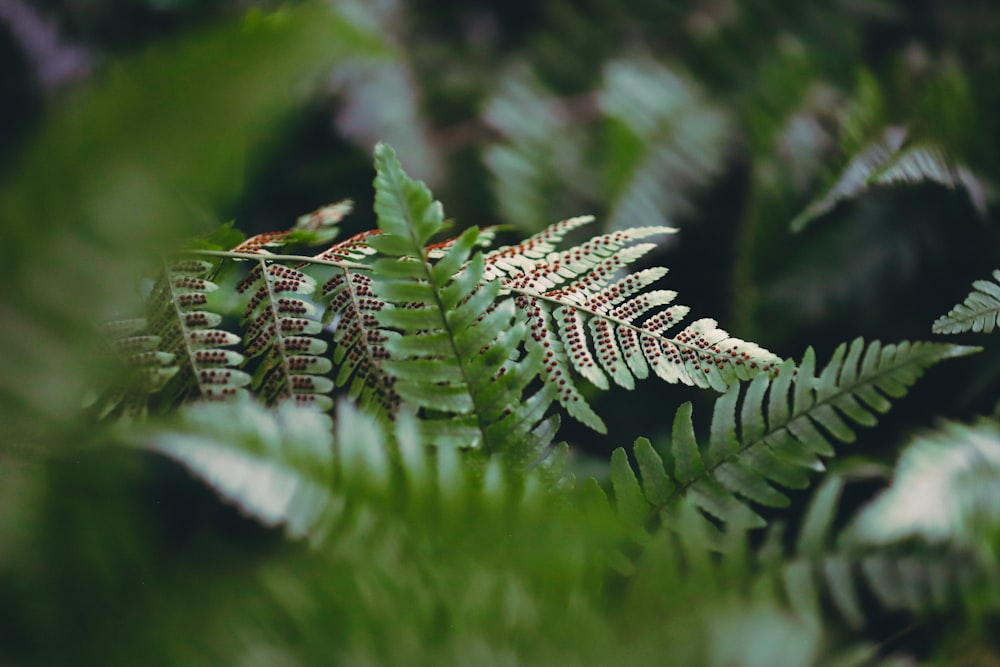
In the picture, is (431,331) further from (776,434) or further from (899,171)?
(899,171)

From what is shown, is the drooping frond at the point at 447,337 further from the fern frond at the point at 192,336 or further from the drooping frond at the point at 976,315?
the drooping frond at the point at 976,315

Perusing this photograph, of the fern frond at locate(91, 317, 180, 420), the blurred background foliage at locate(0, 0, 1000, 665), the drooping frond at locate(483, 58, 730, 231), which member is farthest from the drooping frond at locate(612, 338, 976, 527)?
the drooping frond at locate(483, 58, 730, 231)

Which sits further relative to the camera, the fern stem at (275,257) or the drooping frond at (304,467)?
the fern stem at (275,257)

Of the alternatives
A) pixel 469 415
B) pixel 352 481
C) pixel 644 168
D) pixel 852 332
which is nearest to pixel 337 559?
pixel 352 481

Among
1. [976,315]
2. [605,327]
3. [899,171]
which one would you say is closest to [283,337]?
[605,327]

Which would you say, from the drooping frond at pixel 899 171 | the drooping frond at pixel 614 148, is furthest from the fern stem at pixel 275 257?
the drooping frond at pixel 899 171

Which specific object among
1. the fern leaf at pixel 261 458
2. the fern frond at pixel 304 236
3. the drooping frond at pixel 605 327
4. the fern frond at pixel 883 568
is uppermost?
the fern frond at pixel 304 236

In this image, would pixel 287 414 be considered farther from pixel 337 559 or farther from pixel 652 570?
pixel 652 570
